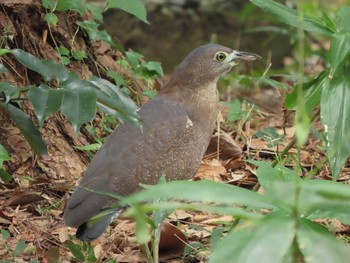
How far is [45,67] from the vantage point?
12.6 ft

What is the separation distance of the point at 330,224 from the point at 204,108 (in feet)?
3.35

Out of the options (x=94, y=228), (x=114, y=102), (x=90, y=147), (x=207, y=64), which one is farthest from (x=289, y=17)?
(x=90, y=147)

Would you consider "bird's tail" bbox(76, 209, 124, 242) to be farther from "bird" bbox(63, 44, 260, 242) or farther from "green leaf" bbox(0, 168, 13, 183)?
"green leaf" bbox(0, 168, 13, 183)

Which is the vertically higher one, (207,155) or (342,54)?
(342,54)

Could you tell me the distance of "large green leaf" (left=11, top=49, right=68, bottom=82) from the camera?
150 inches

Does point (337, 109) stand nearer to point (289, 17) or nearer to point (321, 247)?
point (289, 17)

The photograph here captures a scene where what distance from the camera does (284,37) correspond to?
9.82 m

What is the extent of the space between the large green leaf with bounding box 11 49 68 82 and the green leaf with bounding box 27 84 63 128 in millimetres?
106

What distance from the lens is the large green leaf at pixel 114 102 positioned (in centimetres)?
366

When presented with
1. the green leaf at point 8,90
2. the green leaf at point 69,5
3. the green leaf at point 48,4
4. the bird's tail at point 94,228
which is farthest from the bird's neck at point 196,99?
the green leaf at point 8,90

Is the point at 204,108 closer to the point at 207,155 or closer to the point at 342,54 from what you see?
the point at 207,155

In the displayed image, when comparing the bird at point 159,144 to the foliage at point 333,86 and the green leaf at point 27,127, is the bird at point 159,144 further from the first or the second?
the foliage at point 333,86

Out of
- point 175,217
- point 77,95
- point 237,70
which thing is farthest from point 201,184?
point 237,70

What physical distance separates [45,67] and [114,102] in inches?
15.2
